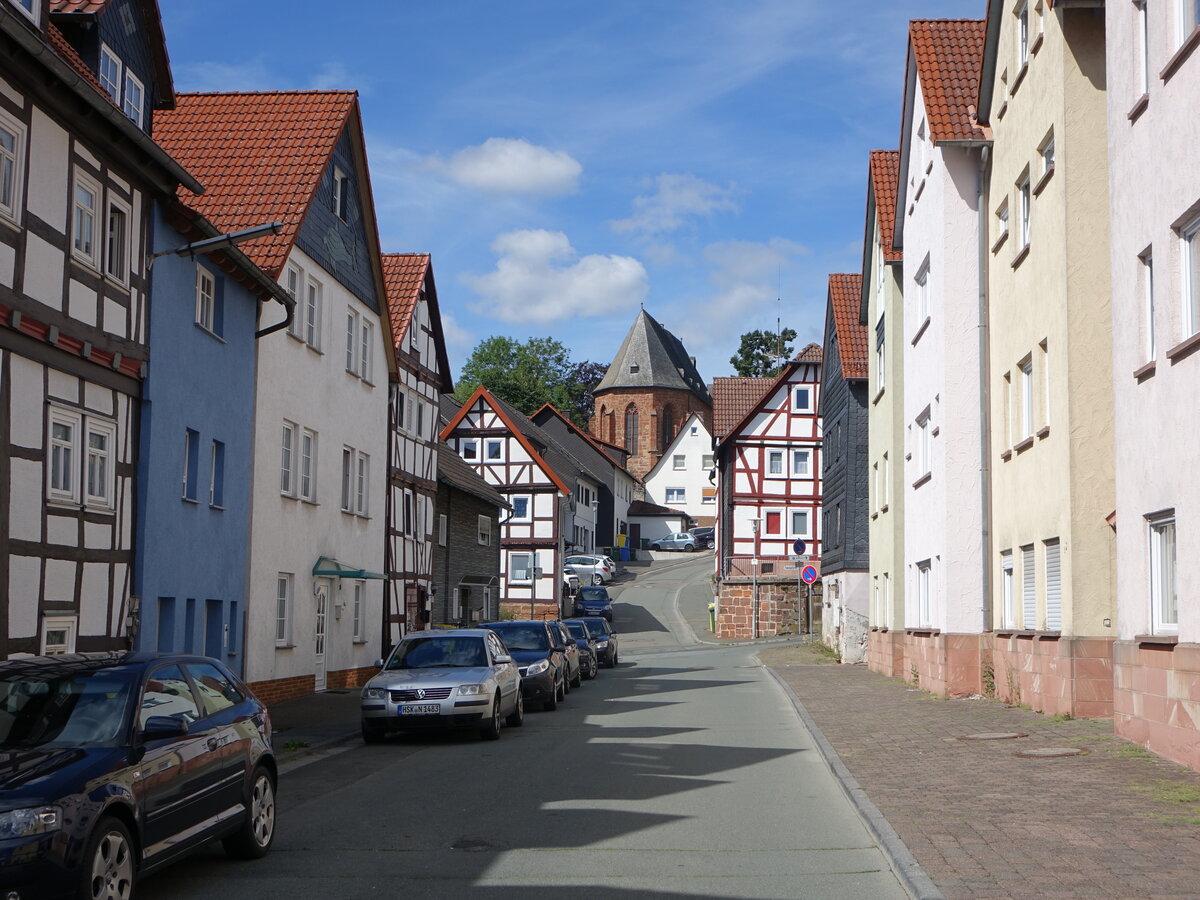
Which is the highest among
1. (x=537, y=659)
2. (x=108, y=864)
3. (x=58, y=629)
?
(x=58, y=629)

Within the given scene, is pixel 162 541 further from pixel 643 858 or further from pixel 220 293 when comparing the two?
pixel 643 858

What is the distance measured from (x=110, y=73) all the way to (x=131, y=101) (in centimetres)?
86

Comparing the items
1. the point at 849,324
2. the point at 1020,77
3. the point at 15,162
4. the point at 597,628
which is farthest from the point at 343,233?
the point at 849,324

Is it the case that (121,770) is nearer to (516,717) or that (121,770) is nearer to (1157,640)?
(1157,640)

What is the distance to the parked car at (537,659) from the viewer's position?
878 inches

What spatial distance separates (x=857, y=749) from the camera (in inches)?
606

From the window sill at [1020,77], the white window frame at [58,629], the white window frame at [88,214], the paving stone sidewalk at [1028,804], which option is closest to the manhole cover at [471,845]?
the paving stone sidewalk at [1028,804]

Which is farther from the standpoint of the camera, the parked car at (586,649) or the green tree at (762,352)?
the green tree at (762,352)

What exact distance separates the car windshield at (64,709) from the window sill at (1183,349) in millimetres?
9360

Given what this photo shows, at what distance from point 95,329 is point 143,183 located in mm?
2285

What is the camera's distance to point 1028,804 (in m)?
10.7

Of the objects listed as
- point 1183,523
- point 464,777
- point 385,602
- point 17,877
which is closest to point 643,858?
point 17,877

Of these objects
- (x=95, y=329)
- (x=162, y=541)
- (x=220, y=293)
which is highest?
(x=220, y=293)

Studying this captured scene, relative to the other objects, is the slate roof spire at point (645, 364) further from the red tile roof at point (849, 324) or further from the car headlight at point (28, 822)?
the car headlight at point (28, 822)
